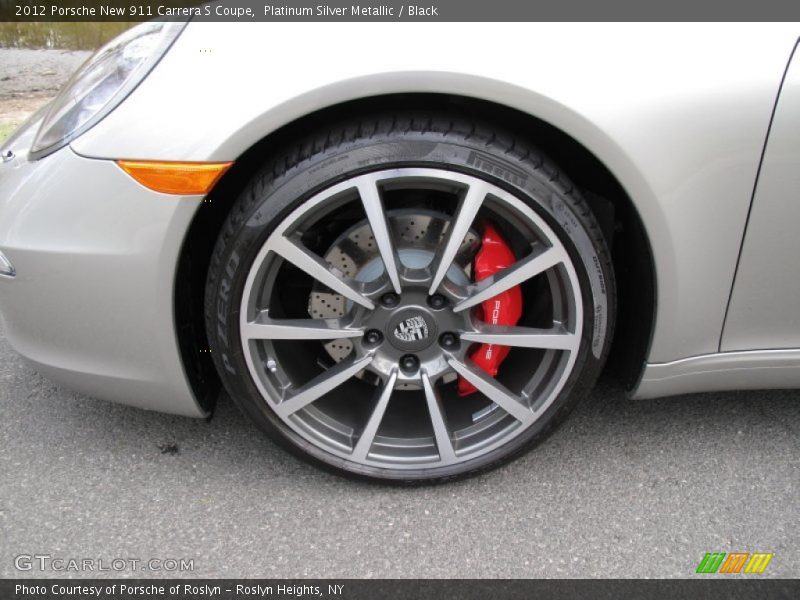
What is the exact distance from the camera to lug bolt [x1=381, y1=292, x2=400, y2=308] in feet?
5.63

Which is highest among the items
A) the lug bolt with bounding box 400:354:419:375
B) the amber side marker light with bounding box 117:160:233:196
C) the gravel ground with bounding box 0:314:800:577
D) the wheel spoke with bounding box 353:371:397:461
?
the amber side marker light with bounding box 117:160:233:196

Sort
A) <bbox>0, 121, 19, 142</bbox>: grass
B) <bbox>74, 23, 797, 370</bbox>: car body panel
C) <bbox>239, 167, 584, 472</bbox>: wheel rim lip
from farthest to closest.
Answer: <bbox>0, 121, 19, 142</bbox>: grass, <bbox>239, 167, 584, 472</bbox>: wheel rim lip, <bbox>74, 23, 797, 370</bbox>: car body panel

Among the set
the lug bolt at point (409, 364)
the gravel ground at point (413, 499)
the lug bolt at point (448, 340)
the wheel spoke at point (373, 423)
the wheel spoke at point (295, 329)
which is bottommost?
the gravel ground at point (413, 499)

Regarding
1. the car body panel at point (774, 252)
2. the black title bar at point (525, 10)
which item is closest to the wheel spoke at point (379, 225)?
the black title bar at point (525, 10)

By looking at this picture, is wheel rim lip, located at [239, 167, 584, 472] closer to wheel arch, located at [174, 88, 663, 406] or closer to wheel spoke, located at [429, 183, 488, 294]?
wheel spoke, located at [429, 183, 488, 294]

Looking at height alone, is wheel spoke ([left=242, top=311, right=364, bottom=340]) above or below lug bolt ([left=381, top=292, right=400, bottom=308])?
below

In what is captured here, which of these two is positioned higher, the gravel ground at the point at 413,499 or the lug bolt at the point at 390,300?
the lug bolt at the point at 390,300

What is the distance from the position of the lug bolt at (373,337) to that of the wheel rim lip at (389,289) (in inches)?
4.9

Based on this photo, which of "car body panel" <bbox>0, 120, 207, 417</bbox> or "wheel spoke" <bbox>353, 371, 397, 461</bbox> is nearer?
"car body panel" <bbox>0, 120, 207, 417</bbox>

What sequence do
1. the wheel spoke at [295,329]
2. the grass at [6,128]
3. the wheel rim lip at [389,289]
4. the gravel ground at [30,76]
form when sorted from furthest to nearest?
the gravel ground at [30,76] < the grass at [6,128] < the wheel spoke at [295,329] < the wheel rim lip at [389,289]

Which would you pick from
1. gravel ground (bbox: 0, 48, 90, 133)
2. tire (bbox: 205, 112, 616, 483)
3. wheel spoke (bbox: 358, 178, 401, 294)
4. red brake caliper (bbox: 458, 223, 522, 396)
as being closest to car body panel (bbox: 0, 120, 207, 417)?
tire (bbox: 205, 112, 616, 483)

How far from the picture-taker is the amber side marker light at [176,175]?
1507mm

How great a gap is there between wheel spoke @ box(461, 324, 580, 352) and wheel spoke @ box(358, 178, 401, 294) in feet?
0.78

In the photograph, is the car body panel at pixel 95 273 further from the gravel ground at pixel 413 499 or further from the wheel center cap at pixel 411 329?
the wheel center cap at pixel 411 329
